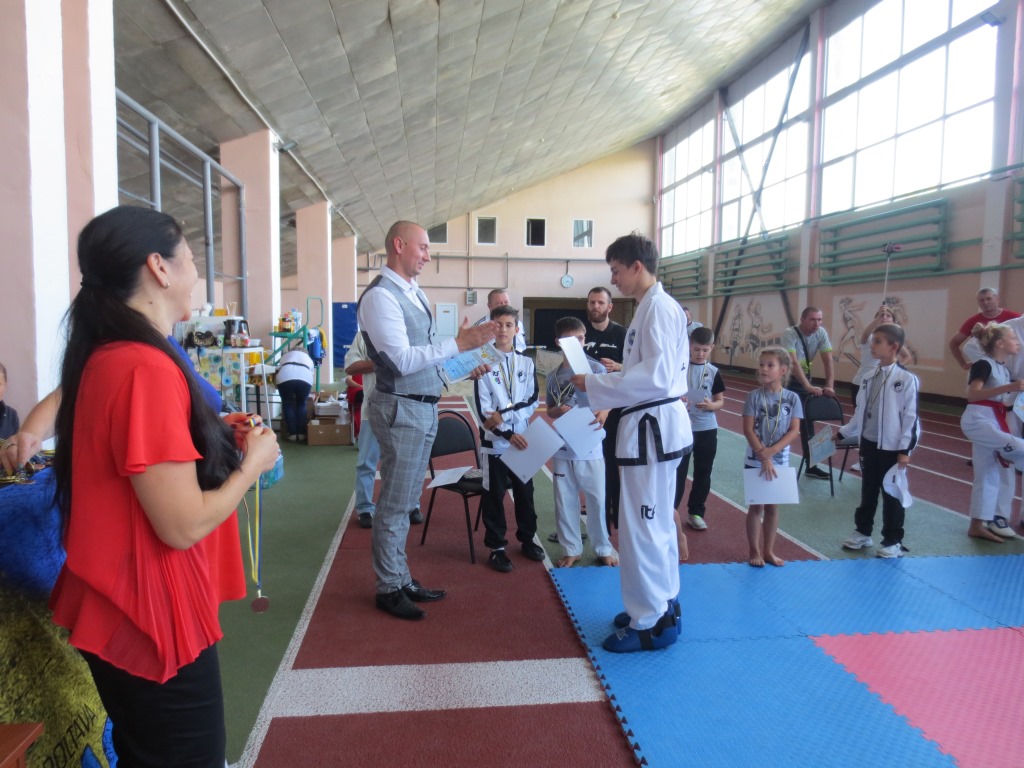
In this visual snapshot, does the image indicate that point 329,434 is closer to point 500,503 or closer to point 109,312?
point 500,503

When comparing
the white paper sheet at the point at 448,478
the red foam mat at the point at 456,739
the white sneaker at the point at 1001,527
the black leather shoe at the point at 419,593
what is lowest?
the red foam mat at the point at 456,739

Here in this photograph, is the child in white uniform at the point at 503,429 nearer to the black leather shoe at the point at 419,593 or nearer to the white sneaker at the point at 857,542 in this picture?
the black leather shoe at the point at 419,593

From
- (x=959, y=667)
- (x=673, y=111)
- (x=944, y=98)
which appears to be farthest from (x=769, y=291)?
(x=959, y=667)

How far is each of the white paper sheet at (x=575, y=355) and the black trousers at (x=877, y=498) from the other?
7.79 ft

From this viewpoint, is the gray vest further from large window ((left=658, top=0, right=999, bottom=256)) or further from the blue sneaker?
large window ((left=658, top=0, right=999, bottom=256))

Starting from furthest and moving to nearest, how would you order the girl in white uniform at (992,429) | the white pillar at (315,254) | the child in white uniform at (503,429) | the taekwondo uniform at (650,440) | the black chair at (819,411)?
the white pillar at (315,254), the black chair at (819,411), the girl in white uniform at (992,429), the child in white uniform at (503,429), the taekwondo uniform at (650,440)

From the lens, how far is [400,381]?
2.84 meters

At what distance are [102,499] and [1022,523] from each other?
565 centimetres

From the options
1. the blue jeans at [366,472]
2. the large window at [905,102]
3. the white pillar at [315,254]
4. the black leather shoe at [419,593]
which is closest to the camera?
the black leather shoe at [419,593]

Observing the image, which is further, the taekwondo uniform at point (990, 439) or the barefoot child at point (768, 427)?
the taekwondo uniform at point (990, 439)

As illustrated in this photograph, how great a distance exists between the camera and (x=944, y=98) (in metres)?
10.1

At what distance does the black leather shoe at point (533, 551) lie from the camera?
3730mm

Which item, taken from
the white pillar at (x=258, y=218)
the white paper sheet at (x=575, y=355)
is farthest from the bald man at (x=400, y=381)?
the white pillar at (x=258, y=218)

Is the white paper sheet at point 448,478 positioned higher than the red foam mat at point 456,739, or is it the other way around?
the white paper sheet at point 448,478
